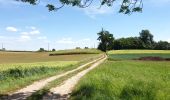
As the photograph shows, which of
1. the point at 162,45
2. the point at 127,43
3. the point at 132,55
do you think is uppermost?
the point at 127,43

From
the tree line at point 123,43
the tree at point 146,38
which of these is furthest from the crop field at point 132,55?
the tree at point 146,38

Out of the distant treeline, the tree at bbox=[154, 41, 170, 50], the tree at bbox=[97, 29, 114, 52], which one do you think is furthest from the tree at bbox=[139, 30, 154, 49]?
the tree at bbox=[97, 29, 114, 52]

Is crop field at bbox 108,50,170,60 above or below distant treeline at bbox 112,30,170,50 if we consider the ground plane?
below

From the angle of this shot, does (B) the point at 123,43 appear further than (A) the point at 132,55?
Yes

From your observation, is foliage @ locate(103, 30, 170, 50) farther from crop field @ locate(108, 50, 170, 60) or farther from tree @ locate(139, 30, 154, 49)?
crop field @ locate(108, 50, 170, 60)

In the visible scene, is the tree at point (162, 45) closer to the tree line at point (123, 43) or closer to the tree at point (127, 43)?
the tree line at point (123, 43)

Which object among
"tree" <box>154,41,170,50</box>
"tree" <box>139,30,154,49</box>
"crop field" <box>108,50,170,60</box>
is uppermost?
"tree" <box>139,30,154,49</box>

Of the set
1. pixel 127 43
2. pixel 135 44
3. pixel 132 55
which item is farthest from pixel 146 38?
pixel 132 55

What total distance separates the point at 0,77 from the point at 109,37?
450 feet

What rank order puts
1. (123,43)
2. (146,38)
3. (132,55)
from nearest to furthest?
1. (132,55)
2. (123,43)
3. (146,38)

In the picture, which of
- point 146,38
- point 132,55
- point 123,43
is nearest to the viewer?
point 132,55

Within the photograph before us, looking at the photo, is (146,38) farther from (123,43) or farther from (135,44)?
(123,43)

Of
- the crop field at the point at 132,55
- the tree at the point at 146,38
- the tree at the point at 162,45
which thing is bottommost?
the crop field at the point at 132,55

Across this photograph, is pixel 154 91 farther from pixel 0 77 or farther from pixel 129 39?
pixel 129 39
